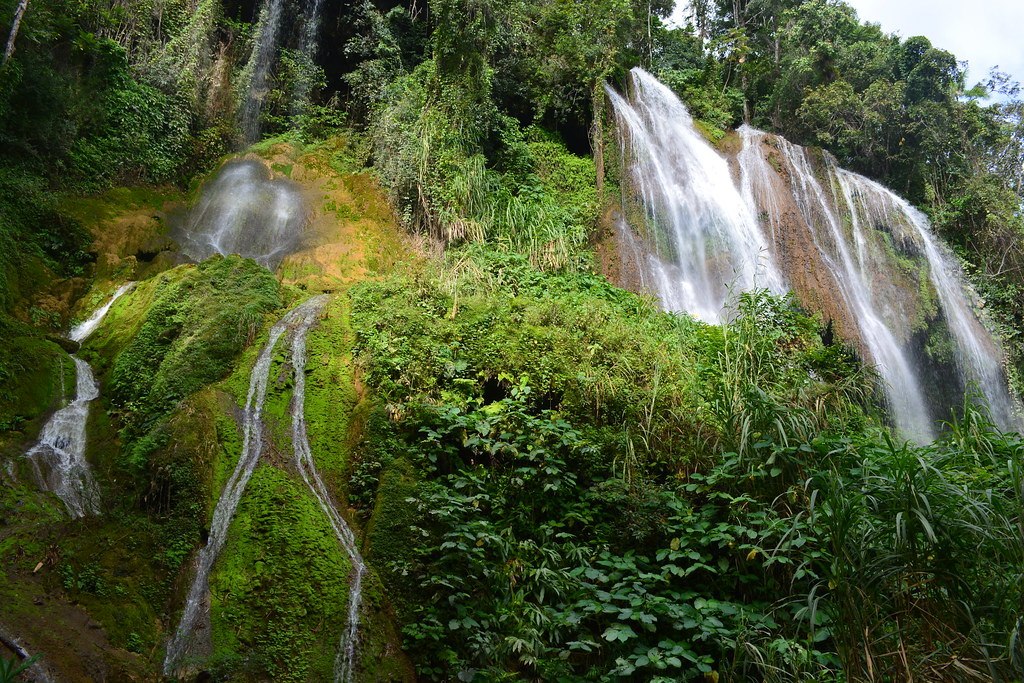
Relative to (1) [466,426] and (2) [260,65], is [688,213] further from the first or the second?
(2) [260,65]

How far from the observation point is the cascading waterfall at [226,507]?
4.14m

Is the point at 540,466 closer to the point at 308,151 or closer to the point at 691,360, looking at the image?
the point at 691,360

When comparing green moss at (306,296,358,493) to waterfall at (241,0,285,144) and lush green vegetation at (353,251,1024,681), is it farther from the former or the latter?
waterfall at (241,0,285,144)

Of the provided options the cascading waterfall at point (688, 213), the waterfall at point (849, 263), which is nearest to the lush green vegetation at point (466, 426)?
the cascading waterfall at point (688, 213)

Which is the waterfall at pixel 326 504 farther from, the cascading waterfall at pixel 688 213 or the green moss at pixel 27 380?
the cascading waterfall at pixel 688 213

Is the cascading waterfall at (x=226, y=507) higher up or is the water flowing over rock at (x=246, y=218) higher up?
the water flowing over rock at (x=246, y=218)

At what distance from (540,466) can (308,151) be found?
34.1 feet

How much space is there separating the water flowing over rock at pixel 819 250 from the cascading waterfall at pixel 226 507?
6.40m

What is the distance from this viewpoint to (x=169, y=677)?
3.90 meters

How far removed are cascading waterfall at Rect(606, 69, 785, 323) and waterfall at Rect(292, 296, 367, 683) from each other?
6078 millimetres

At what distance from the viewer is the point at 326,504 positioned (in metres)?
5.18

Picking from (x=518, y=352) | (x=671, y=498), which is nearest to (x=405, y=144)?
(x=518, y=352)

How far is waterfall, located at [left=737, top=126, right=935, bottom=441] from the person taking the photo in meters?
10.7

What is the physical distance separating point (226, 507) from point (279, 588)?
2.99ft
